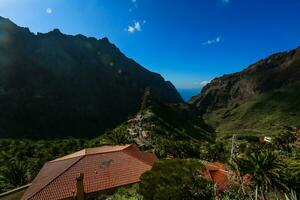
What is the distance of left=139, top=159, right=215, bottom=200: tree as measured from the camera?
70.5 feet

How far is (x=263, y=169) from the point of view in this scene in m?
31.5

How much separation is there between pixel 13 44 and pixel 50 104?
4889cm

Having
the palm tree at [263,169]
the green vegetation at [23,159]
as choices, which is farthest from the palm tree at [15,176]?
the palm tree at [263,169]

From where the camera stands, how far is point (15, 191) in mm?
39750

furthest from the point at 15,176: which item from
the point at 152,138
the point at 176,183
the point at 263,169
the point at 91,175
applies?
the point at 152,138

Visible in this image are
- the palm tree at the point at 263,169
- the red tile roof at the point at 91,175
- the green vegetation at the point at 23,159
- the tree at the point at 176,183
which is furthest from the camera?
the green vegetation at the point at 23,159

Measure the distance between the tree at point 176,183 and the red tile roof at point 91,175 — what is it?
36.9ft

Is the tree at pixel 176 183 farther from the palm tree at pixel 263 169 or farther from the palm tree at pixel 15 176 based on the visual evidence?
the palm tree at pixel 15 176

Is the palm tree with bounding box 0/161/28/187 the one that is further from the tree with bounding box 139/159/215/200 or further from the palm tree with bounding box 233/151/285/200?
the palm tree with bounding box 233/151/285/200

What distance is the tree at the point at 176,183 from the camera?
21.5 m

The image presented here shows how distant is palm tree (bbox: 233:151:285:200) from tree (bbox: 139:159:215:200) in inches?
411

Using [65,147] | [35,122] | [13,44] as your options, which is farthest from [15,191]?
[13,44]

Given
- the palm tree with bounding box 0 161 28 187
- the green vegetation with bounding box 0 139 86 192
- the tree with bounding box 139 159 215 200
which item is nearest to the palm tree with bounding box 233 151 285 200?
the tree with bounding box 139 159 215 200

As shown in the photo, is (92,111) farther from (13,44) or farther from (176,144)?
(176,144)
